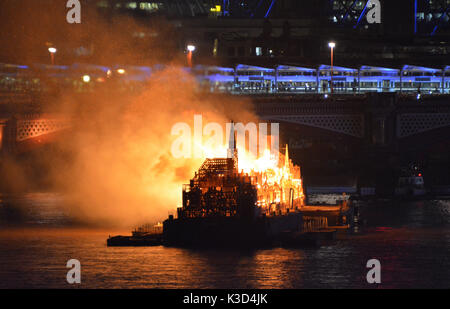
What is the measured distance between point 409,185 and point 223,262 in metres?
45.6

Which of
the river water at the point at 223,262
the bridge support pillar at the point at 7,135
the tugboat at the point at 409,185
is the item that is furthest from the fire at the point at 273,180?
the bridge support pillar at the point at 7,135

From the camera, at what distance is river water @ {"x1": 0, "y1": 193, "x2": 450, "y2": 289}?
169ft

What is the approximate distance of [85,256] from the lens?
5844cm

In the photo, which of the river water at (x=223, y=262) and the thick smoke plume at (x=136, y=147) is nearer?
the river water at (x=223, y=262)

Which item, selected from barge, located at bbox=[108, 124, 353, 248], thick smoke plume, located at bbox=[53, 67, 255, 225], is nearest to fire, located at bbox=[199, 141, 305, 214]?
barge, located at bbox=[108, 124, 353, 248]

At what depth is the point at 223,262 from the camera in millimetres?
56250

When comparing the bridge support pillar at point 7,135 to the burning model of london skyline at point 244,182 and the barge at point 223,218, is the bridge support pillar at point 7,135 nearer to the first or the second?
the burning model of london skyline at point 244,182

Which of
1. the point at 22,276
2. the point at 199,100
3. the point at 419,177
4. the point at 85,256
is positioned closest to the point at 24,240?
the point at 85,256

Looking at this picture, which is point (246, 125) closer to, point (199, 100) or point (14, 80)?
point (199, 100)

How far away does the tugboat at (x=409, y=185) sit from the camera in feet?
319

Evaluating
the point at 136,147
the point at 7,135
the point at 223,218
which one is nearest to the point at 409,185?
the point at 136,147

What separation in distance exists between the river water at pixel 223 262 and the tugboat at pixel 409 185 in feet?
80.2

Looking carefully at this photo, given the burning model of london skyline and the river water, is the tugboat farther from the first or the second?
the burning model of london skyline

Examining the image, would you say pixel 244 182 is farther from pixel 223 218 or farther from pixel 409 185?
pixel 409 185
